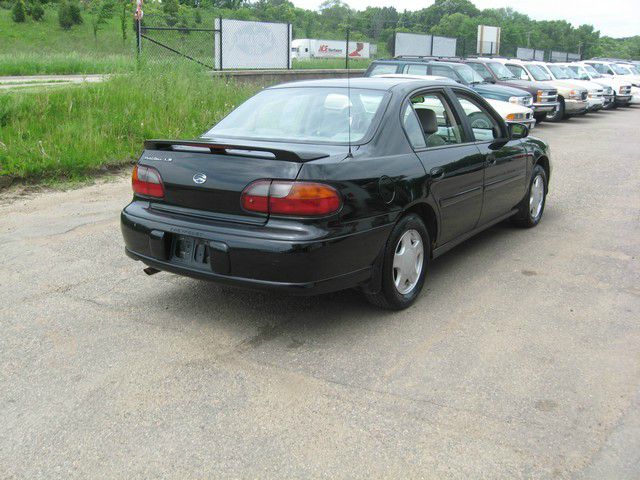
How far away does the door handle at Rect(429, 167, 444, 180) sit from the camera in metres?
4.81

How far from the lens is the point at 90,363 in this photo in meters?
3.85

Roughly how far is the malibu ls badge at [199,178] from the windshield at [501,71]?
15.8 meters

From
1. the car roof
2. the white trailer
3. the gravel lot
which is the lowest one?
the gravel lot

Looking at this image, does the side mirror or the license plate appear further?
the side mirror

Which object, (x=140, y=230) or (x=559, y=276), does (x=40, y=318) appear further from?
(x=559, y=276)

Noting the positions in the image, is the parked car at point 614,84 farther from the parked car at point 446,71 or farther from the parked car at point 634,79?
the parked car at point 446,71

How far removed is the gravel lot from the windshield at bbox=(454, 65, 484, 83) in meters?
10.7

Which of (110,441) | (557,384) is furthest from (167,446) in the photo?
(557,384)

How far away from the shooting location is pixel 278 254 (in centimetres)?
387

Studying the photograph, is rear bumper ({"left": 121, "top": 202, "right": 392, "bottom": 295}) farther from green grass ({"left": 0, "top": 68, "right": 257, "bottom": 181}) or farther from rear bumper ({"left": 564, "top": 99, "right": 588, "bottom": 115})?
rear bumper ({"left": 564, "top": 99, "right": 588, "bottom": 115})

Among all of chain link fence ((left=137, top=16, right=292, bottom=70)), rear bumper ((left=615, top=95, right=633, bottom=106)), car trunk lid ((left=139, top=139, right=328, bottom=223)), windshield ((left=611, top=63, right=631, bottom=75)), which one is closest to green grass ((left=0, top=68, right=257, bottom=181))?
chain link fence ((left=137, top=16, right=292, bottom=70))

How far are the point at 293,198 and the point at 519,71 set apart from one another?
18.5 meters

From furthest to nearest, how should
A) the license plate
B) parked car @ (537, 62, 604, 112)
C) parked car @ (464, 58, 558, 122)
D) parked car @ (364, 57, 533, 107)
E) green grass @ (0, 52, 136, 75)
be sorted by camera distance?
green grass @ (0, 52, 136, 75), parked car @ (537, 62, 604, 112), parked car @ (464, 58, 558, 122), parked car @ (364, 57, 533, 107), the license plate

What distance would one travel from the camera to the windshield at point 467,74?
629 inches
